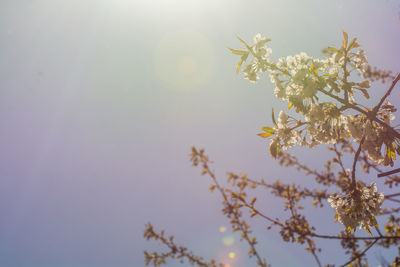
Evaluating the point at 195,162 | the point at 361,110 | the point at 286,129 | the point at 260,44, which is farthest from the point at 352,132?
the point at 195,162

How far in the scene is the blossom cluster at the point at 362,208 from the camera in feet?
5.72

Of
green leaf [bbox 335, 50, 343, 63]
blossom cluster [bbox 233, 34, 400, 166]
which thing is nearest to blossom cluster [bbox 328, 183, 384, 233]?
blossom cluster [bbox 233, 34, 400, 166]

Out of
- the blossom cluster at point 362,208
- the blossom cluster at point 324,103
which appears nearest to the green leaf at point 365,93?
the blossom cluster at point 324,103

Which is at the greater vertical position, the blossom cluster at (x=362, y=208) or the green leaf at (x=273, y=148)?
the green leaf at (x=273, y=148)

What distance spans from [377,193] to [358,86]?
2.88 feet

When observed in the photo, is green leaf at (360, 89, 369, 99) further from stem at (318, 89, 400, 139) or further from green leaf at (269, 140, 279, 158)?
green leaf at (269, 140, 279, 158)

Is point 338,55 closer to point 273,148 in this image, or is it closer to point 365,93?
point 365,93

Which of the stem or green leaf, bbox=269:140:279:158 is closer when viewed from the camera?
the stem

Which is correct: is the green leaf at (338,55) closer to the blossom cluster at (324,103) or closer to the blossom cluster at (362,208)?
the blossom cluster at (324,103)

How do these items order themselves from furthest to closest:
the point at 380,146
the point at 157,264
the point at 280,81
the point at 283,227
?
the point at 157,264 < the point at 283,227 < the point at 280,81 < the point at 380,146

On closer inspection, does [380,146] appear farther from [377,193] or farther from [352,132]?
[377,193]

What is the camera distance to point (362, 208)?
1.74m

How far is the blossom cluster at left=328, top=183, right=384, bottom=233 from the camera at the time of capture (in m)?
1.74

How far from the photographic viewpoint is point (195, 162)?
165 inches
